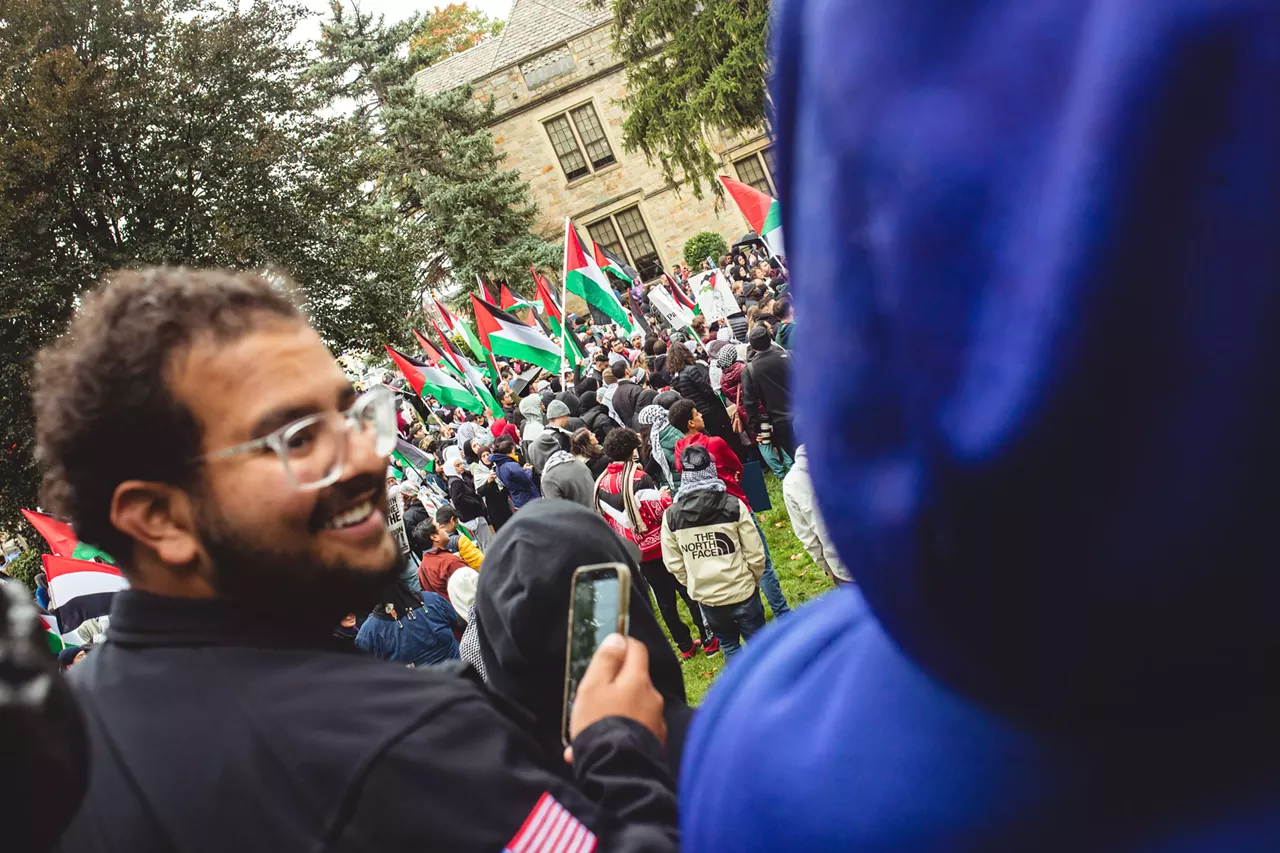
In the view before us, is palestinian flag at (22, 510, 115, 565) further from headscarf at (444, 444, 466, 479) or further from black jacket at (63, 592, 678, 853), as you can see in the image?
black jacket at (63, 592, 678, 853)

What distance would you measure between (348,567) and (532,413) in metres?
10.5

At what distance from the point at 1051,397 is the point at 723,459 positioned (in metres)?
5.64

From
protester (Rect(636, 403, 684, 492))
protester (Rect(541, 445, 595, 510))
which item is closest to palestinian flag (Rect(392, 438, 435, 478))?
protester (Rect(541, 445, 595, 510))

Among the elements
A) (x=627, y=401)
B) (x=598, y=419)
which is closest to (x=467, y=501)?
(x=598, y=419)

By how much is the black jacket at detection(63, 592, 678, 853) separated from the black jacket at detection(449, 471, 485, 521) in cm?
974

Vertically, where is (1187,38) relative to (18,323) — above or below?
below

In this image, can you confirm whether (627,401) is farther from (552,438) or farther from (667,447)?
(667,447)

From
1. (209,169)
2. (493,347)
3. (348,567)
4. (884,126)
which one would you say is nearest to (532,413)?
(493,347)

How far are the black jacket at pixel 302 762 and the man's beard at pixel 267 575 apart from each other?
54 millimetres

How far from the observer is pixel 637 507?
6582 mm

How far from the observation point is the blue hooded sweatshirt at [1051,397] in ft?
1.45

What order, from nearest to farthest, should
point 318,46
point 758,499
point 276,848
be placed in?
point 276,848
point 758,499
point 318,46

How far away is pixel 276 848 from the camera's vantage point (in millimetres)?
1282

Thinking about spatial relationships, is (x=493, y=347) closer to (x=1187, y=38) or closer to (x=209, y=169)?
(x=209, y=169)
